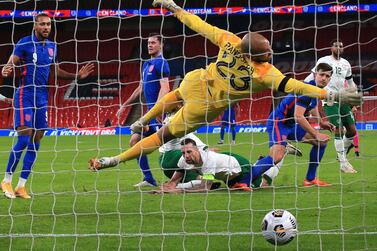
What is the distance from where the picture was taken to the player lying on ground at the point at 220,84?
670cm

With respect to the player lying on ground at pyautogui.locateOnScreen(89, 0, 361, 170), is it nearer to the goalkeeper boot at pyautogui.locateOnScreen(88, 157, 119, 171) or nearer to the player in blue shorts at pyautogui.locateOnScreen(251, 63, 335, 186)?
the goalkeeper boot at pyautogui.locateOnScreen(88, 157, 119, 171)

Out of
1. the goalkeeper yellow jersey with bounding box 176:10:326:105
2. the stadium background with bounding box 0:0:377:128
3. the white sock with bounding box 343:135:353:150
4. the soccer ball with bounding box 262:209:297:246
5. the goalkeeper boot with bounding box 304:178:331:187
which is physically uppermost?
the stadium background with bounding box 0:0:377:128

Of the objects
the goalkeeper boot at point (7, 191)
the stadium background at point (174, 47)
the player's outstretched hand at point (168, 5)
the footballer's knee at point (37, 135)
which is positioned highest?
the stadium background at point (174, 47)

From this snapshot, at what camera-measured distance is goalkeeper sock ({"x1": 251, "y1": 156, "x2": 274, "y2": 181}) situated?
9.34 meters

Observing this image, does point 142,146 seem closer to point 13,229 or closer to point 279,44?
point 13,229

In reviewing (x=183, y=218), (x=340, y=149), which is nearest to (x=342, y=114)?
(x=340, y=149)

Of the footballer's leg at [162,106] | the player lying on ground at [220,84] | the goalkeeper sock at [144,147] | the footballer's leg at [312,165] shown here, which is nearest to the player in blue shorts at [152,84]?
the footballer's leg at [162,106]

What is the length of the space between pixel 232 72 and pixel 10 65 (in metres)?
2.48

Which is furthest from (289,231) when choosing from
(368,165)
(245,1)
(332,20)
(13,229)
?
(332,20)

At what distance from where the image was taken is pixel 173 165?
9742 millimetres

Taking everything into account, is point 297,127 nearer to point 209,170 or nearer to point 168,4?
point 209,170

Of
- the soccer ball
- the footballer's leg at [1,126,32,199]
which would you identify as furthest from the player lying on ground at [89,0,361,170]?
the footballer's leg at [1,126,32,199]

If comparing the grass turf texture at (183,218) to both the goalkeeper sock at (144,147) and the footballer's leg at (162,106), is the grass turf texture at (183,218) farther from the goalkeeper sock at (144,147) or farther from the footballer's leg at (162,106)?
the footballer's leg at (162,106)

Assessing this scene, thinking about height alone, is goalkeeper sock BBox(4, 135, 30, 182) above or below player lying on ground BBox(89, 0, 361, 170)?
below
